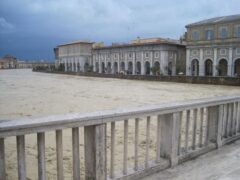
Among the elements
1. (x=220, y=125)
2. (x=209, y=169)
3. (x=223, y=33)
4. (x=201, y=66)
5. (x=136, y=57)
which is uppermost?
(x=223, y=33)

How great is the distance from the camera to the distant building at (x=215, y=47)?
46562 mm

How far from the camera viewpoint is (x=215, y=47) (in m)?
49.1

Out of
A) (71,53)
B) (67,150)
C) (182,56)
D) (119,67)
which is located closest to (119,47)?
(119,67)

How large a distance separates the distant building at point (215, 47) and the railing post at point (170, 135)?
1886 inches

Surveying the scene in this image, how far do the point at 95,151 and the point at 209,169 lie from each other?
71.5 inches

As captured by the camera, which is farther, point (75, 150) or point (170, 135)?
point (170, 135)

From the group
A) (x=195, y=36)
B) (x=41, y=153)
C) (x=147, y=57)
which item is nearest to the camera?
(x=41, y=153)

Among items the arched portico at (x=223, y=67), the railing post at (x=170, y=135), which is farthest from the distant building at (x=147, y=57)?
the railing post at (x=170, y=135)

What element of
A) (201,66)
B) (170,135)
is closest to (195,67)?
(201,66)

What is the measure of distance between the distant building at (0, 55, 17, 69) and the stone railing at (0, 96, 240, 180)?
164m

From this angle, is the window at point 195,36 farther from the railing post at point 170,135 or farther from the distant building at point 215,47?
the railing post at point 170,135

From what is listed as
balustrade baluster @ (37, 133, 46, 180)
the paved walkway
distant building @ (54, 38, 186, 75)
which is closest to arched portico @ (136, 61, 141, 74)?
distant building @ (54, 38, 186, 75)

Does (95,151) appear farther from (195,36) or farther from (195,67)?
(195,67)

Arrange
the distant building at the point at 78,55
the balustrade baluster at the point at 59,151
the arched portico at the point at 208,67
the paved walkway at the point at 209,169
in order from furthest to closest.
A: 1. the distant building at the point at 78,55
2. the arched portico at the point at 208,67
3. the paved walkway at the point at 209,169
4. the balustrade baluster at the point at 59,151
